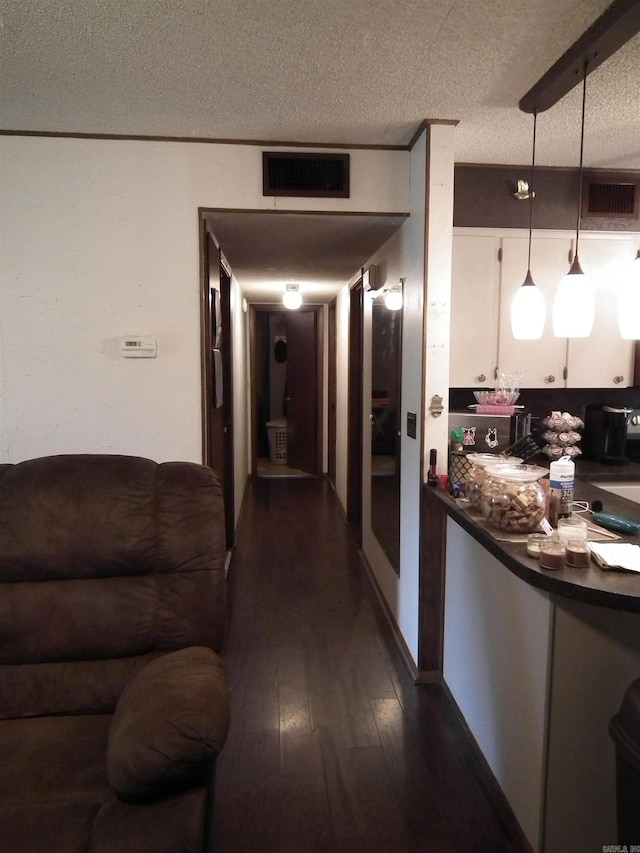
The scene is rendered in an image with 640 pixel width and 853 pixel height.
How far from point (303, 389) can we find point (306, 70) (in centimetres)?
483

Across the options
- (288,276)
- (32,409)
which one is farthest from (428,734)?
(288,276)

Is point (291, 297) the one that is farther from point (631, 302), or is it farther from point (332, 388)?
point (631, 302)

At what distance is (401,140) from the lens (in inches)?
92.6

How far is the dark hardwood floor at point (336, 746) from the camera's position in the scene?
162 cm

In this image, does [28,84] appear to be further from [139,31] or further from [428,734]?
[428,734]

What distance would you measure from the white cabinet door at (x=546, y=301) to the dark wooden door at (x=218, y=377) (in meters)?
1.50

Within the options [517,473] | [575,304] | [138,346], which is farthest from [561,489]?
[138,346]

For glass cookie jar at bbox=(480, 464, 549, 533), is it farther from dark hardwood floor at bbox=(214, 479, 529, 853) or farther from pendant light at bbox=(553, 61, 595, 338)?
dark hardwood floor at bbox=(214, 479, 529, 853)

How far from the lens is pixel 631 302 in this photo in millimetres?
1537

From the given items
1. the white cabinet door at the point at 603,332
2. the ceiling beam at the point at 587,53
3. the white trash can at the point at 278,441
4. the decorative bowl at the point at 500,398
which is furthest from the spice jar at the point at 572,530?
the white trash can at the point at 278,441

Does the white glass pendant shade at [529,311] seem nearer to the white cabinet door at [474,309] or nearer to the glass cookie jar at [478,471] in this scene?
the glass cookie jar at [478,471]

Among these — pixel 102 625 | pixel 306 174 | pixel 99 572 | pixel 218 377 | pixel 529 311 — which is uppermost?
pixel 306 174

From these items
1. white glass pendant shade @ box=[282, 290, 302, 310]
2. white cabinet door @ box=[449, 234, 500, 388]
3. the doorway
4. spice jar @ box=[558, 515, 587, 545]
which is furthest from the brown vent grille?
the doorway

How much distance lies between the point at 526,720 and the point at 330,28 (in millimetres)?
2094
